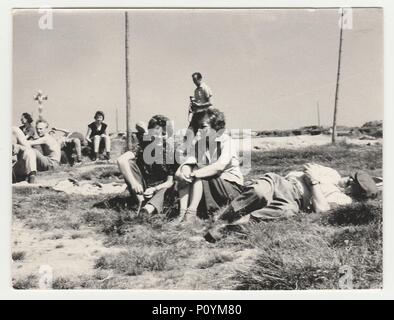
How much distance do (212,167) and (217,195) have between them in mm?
354

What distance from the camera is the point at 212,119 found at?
31.3 ft

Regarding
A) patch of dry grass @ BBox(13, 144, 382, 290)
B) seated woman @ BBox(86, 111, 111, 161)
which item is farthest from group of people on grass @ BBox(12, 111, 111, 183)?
patch of dry grass @ BBox(13, 144, 382, 290)

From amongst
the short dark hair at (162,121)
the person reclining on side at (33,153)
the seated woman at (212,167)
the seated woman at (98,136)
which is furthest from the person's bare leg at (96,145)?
the seated woman at (212,167)

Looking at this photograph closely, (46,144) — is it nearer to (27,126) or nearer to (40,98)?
(27,126)

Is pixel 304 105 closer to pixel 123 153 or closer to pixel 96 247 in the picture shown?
pixel 123 153

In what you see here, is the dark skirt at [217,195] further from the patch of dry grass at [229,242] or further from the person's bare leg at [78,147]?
the person's bare leg at [78,147]

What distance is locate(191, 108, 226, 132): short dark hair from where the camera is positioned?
9531mm

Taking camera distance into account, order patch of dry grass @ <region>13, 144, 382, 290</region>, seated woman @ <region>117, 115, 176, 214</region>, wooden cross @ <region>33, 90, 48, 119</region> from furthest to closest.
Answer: seated woman @ <region>117, 115, 176, 214</region> → wooden cross @ <region>33, 90, 48, 119</region> → patch of dry grass @ <region>13, 144, 382, 290</region>

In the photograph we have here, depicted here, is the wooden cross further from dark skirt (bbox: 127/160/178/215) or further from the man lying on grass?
the man lying on grass

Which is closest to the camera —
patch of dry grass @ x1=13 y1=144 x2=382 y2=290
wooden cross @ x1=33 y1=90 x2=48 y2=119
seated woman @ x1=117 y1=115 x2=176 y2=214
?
patch of dry grass @ x1=13 y1=144 x2=382 y2=290

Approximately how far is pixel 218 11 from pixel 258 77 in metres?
0.95

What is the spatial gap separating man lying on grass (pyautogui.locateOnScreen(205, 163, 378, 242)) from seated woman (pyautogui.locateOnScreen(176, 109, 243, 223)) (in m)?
0.17

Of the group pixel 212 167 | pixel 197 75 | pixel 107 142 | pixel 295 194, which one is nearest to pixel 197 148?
pixel 212 167
